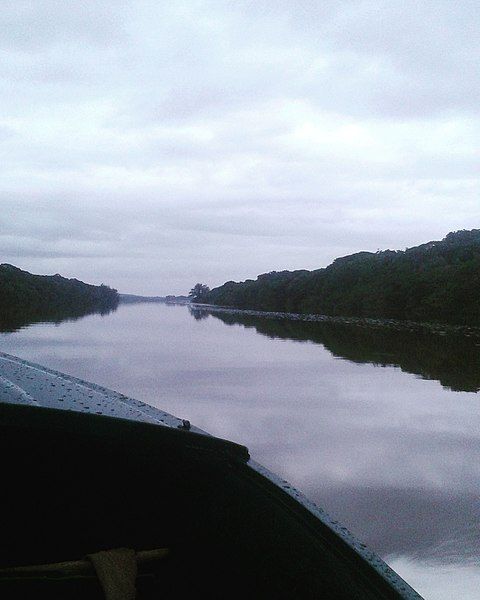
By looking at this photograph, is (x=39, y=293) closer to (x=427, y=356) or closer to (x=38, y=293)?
(x=38, y=293)

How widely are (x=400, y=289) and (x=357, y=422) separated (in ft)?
217

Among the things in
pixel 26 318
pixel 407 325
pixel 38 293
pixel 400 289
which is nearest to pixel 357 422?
pixel 26 318

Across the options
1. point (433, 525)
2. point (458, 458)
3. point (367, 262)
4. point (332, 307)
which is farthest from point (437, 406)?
point (367, 262)

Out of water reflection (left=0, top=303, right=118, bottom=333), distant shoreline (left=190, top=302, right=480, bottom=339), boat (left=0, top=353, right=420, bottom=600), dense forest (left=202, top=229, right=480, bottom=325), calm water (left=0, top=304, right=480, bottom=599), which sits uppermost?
dense forest (left=202, top=229, right=480, bottom=325)

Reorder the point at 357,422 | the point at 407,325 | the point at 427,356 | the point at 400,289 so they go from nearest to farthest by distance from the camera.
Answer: the point at 357,422 < the point at 427,356 < the point at 407,325 < the point at 400,289

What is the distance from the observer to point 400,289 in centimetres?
7406

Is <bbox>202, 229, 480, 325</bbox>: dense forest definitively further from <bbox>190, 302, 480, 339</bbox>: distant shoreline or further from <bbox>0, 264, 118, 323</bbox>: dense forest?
<bbox>0, 264, 118, 323</bbox>: dense forest

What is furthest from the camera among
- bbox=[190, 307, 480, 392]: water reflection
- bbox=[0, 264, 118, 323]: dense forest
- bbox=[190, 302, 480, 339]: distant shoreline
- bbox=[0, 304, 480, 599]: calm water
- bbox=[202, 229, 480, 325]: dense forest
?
bbox=[0, 264, 118, 323]: dense forest

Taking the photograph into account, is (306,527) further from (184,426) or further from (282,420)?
(282,420)

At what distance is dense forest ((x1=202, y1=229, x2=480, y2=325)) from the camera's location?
60062 mm

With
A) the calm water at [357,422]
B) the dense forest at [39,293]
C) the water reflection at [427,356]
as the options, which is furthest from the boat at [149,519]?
the dense forest at [39,293]

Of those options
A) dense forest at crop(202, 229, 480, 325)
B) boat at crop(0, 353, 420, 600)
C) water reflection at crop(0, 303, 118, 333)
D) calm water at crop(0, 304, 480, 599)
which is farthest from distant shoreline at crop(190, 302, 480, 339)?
boat at crop(0, 353, 420, 600)

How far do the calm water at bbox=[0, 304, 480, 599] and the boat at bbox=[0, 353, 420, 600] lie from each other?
2312 millimetres

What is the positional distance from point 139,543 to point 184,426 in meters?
0.70
